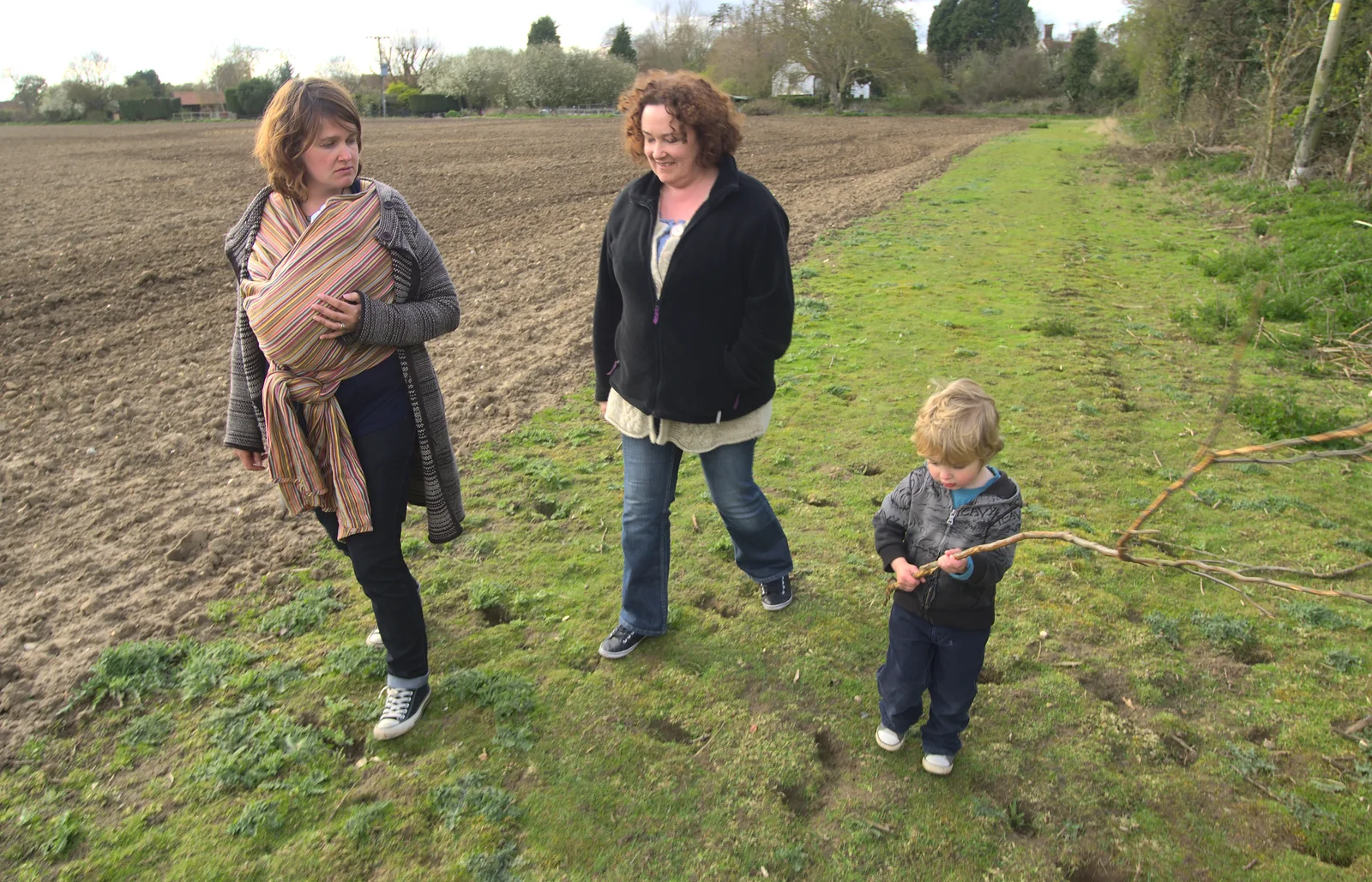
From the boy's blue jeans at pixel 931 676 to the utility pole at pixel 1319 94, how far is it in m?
16.0

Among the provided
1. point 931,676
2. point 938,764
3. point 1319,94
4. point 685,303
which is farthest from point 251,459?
point 1319,94

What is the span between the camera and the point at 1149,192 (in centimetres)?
1752

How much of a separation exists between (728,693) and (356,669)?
4.98ft

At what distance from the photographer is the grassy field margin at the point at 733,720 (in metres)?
2.58

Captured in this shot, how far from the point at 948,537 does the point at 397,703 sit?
207 cm

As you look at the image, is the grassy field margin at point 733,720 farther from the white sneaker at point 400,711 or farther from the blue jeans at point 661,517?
the blue jeans at point 661,517

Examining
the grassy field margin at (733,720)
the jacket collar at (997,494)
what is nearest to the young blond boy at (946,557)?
the jacket collar at (997,494)

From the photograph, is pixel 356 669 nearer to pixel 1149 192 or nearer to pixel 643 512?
pixel 643 512

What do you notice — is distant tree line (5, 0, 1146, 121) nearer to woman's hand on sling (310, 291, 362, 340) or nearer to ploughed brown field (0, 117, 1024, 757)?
ploughed brown field (0, 117, 1024, 757)

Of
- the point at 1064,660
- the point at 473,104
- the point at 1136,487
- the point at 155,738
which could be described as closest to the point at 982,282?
the point at 1136,487

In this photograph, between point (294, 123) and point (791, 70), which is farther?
point (791, 70)

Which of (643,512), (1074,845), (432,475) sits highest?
(432,475)

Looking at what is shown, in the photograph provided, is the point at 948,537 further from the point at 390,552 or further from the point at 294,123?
the point at 294,123

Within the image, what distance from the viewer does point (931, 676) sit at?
286 centimetres
